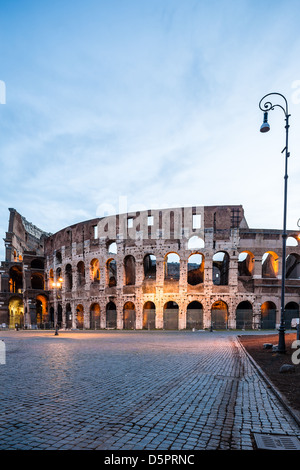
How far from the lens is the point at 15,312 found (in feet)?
156

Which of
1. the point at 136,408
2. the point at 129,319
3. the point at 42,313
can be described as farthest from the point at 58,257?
the point at 136,408

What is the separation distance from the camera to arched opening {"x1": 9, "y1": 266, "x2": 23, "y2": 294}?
45281 mm

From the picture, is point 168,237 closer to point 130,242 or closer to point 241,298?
point 130,242

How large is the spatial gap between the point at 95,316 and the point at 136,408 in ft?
103

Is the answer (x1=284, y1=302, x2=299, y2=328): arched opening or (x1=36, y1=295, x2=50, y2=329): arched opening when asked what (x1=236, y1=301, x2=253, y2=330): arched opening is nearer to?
(x1=284, y1=302, x2=299, y2=328): arched opening

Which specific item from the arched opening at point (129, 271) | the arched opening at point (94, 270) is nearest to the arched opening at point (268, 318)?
the arched opening at point (129, 271)

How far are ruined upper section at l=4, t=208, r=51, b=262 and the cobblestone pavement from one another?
3967 centimetres

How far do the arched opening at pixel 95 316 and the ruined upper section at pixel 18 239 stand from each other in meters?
14.6

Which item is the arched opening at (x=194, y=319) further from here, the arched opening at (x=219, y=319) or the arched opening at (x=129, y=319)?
the arched opening at (x=129, y=319)

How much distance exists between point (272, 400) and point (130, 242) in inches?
1103

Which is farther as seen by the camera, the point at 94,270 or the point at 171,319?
the point at 94,270

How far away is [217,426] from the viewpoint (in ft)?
13.8

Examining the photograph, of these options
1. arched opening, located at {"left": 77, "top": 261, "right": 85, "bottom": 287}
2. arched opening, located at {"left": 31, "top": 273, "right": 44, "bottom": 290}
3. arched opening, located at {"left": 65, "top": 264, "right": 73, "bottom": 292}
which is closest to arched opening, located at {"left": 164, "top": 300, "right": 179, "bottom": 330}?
arched opening, located at {"left": 77, "top": 261, "right": 85, "bottom": 287}

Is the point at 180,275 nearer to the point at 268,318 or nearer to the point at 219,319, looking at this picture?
the point at 219,319
